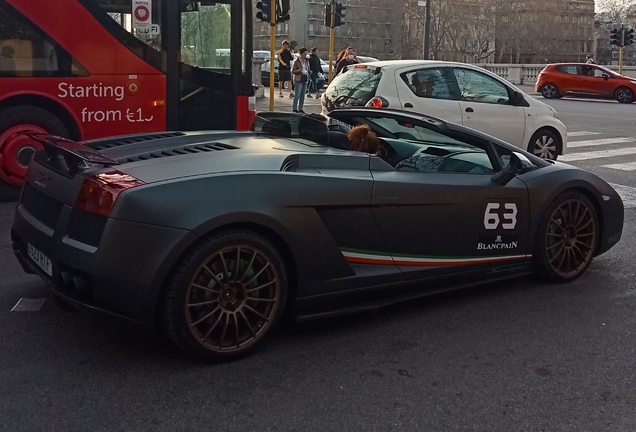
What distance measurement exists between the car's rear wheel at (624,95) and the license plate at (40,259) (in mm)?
32644

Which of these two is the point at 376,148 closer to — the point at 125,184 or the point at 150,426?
the point at 125,184

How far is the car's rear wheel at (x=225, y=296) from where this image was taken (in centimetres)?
405

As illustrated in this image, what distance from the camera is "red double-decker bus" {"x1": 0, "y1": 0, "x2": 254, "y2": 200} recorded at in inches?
345

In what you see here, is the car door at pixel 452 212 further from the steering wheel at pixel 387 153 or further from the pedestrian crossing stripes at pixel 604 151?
the pedestrian crossing stripes at pixel 604 151

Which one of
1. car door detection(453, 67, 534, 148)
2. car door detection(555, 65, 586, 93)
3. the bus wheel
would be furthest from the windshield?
car door detection(555, 65, 586, 93)

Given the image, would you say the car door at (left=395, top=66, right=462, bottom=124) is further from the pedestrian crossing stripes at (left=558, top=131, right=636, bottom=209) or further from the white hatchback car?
the pedestrian crossing stripes at (left=558, top=131, right=636, bottom=209)

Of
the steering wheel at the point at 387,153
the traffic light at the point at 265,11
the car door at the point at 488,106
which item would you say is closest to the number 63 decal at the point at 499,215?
the steering wheel at the point at 387,153

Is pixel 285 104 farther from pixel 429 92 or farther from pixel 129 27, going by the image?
pixel 129 27

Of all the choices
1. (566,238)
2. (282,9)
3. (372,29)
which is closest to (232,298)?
(566,238)

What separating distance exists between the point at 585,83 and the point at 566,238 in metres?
31.0

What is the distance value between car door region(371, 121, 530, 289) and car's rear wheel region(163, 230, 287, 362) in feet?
2.67

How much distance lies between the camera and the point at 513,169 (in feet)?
18.0

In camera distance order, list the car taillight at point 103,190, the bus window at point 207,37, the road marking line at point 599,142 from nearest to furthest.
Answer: the car taillight at point 103,190 → the bus window at point 207,37 → the road marking line at point 599,142

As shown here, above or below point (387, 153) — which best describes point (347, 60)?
above
